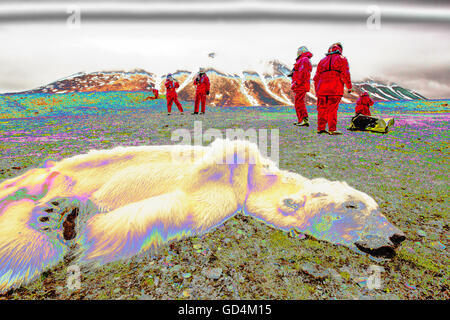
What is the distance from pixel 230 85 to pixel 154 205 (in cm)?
17749

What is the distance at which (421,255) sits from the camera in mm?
1369

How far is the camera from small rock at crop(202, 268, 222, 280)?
4.01 feet

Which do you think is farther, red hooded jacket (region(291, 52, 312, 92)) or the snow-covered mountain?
the snow-covered mountain

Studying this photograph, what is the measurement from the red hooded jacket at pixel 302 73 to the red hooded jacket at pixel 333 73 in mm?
989

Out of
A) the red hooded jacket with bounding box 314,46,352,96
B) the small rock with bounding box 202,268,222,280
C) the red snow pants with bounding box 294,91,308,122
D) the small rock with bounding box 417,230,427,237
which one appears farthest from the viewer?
the red snow pants with bounding box 294,91,308,122

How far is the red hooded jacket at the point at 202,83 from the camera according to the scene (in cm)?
1033

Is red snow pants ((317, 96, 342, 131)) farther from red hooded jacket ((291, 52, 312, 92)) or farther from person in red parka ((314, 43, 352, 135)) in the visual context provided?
red hooded jacket ((291, 52, 312, 92))

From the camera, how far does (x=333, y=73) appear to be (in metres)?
5.28

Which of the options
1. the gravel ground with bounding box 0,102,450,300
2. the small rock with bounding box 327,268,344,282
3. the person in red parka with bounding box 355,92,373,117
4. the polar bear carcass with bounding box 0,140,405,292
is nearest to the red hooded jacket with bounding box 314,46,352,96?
the person in red parka with bounding box 355,92,373,117

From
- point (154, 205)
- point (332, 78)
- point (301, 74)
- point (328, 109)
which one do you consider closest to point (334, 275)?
point (154, 205)

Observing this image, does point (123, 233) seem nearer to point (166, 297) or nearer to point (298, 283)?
point (166, 297)

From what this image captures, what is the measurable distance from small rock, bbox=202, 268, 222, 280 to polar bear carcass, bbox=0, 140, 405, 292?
0.37m
